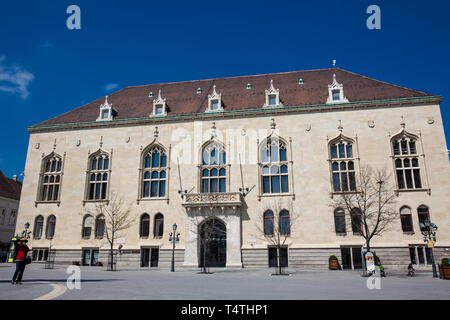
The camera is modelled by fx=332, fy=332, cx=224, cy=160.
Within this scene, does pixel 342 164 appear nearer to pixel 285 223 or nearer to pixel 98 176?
pixel 285 223

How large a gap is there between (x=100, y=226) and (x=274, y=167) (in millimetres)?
19534

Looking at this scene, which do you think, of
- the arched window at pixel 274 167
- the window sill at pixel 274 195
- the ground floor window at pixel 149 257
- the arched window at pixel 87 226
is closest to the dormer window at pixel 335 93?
the arched window at pixel 274 167

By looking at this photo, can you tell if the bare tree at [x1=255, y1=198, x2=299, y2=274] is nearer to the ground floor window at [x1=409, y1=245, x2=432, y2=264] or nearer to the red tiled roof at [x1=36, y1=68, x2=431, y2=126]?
the ground floor window at [x1=409, y1=245, x2=432, y2=264]

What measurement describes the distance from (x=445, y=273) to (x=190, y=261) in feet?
67.7

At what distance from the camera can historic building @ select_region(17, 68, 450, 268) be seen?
102 feet

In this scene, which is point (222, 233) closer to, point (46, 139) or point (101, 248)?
point (101, 248)

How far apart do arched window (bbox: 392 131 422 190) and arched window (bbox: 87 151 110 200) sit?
2994 cm

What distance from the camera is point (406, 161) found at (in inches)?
1262

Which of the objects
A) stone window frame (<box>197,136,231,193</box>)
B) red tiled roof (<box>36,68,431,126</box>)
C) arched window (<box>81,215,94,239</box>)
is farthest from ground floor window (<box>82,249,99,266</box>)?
red tiled roof (<box>36,68,431,126</box>)

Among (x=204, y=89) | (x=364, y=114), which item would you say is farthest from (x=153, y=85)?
(x=364, y=114)

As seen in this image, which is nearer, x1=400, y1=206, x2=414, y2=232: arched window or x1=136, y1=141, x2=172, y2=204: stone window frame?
x1=400, y1=206, x2=414, y2=232: arched window

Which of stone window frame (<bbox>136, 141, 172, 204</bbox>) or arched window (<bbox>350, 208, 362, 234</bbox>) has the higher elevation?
stone window frame (<bbox>136, 141, 172, 204</bbox>)

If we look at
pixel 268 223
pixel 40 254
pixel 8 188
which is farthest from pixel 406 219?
pixel 8 188
